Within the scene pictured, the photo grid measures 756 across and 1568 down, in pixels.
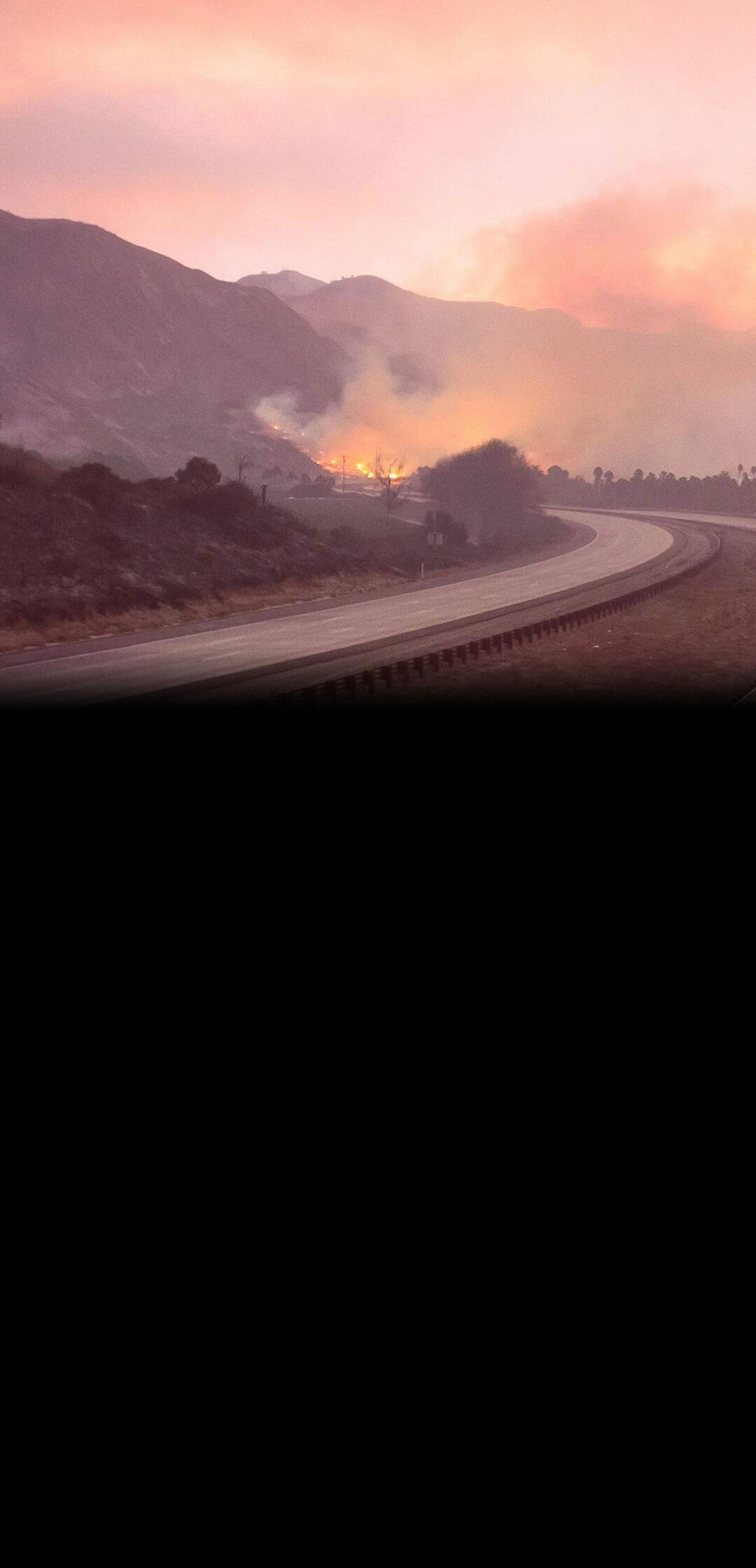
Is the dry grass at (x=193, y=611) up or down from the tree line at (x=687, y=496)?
down

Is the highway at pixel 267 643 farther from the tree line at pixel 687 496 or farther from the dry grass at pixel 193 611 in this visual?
the tree line at pixel 687 496

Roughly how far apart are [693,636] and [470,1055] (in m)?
36.2

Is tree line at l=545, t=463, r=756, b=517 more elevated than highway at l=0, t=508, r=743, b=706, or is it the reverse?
tree line at l=545, t=463, r=756, b=517

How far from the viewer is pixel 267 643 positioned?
40.9 m

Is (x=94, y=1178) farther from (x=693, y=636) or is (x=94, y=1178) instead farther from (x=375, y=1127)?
(x=693, y=636)

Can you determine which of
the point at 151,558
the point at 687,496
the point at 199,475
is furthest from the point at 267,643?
the point at 687,496

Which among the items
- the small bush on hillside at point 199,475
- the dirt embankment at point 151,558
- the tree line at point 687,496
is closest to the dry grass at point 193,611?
the dirt embankment at point 151,558

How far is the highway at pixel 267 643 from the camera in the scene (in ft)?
104

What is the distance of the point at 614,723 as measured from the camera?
952 inches

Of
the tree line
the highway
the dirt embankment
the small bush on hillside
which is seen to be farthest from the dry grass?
the tree line

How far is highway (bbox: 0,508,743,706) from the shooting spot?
3173 centimetres

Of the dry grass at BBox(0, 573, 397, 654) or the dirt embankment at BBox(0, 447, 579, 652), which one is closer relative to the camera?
the dry grass at BBox(0, 573, 397, 654)

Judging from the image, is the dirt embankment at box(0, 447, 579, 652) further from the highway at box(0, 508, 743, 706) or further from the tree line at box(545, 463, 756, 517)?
the tree line at box(545, 463, 756, 517)

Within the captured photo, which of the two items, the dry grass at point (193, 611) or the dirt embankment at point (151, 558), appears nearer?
the dry grass at point (193, 611)
